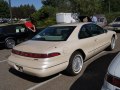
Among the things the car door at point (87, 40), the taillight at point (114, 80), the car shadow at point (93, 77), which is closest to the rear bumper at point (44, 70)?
the car shadow at point (93, 77)

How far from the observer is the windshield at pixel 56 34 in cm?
611

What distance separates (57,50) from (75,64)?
2.99ft

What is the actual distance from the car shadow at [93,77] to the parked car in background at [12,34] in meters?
6.33

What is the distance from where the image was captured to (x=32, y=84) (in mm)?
5543

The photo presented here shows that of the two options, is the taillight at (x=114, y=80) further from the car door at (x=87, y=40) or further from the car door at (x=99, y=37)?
the car door at (x=99, y=37)

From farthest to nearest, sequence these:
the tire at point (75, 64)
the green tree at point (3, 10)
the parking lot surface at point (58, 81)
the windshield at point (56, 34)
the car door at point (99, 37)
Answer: the green tree at point (3, 10) → the car door at point (99, 37) → the windshield at point (56, 34) → the tire at point (75, 64) → the parking lot surface at point (58, 81)

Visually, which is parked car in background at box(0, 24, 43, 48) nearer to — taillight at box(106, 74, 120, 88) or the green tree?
taillight at box(106, 74, 120, 88)

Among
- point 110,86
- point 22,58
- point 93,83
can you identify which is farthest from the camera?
point 22,58

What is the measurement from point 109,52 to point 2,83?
457 cm

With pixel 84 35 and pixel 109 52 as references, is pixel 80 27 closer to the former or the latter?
pixel 84 35

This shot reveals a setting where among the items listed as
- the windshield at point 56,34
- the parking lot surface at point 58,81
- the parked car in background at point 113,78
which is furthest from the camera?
the windshield at point 56,34

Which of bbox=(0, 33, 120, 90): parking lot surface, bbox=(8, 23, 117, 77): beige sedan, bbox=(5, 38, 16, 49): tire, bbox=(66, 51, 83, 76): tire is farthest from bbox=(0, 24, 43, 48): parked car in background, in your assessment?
bbox=(66, 51, 83, 76): tire

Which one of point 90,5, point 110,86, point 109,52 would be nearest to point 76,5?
point 90,5

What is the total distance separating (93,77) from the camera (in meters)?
5.70
